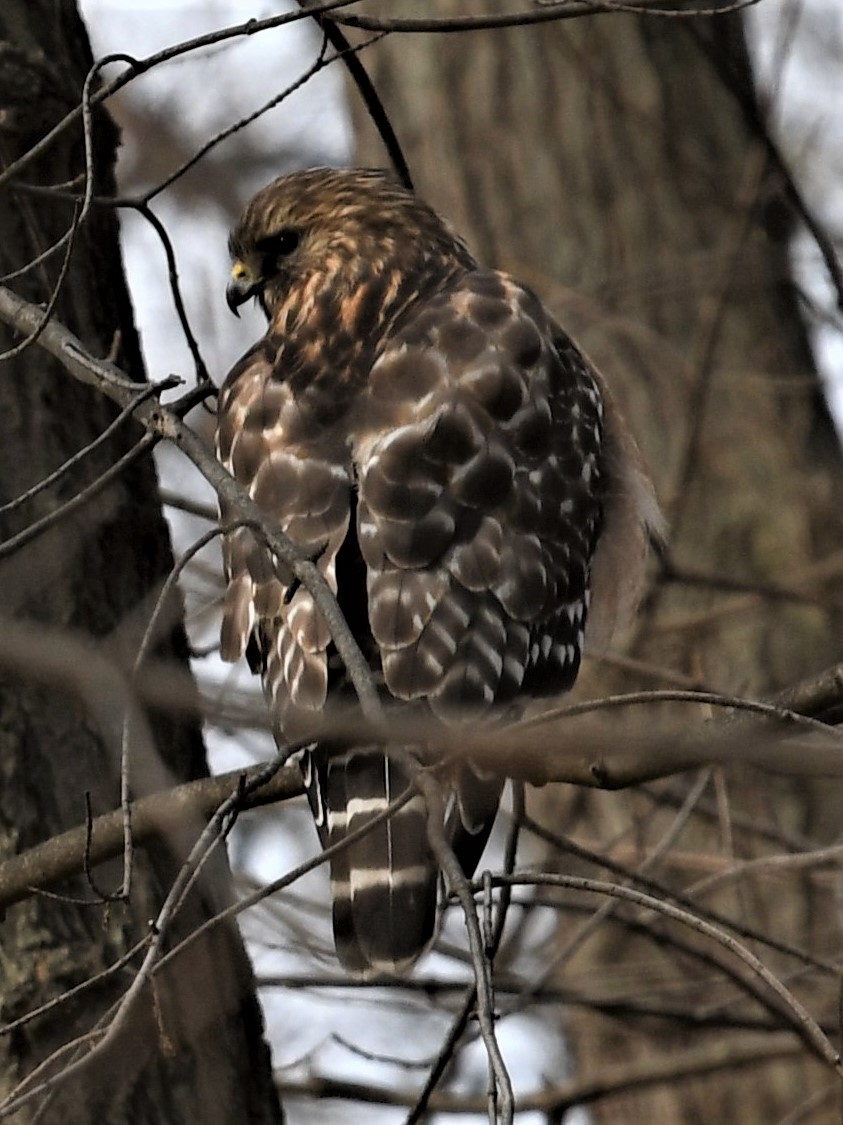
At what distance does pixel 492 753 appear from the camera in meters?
1.62

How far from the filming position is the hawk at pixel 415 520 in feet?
9.29

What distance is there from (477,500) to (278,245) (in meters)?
1.11

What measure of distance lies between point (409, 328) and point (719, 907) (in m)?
2.51

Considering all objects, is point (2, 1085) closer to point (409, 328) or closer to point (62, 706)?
point (62, 706)

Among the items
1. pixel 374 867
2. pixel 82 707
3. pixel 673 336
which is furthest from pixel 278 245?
pixel 673 336

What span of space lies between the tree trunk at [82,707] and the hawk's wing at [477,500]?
1.22 feet

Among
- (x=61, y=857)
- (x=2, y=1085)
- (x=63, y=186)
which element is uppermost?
(x=63, y=186)

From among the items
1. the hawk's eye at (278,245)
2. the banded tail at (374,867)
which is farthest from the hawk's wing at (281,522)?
the hawk's eye at (278,245)

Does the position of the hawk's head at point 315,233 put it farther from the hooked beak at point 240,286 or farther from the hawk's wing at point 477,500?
the hawk's wing at point 477,500

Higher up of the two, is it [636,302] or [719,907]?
[636,302]

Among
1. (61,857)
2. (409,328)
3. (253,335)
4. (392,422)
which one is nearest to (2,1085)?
(61,857)

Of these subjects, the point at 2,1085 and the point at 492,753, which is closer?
the point at 492,753

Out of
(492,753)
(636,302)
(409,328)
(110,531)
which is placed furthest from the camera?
(636,302)

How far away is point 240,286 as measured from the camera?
3.94 m
